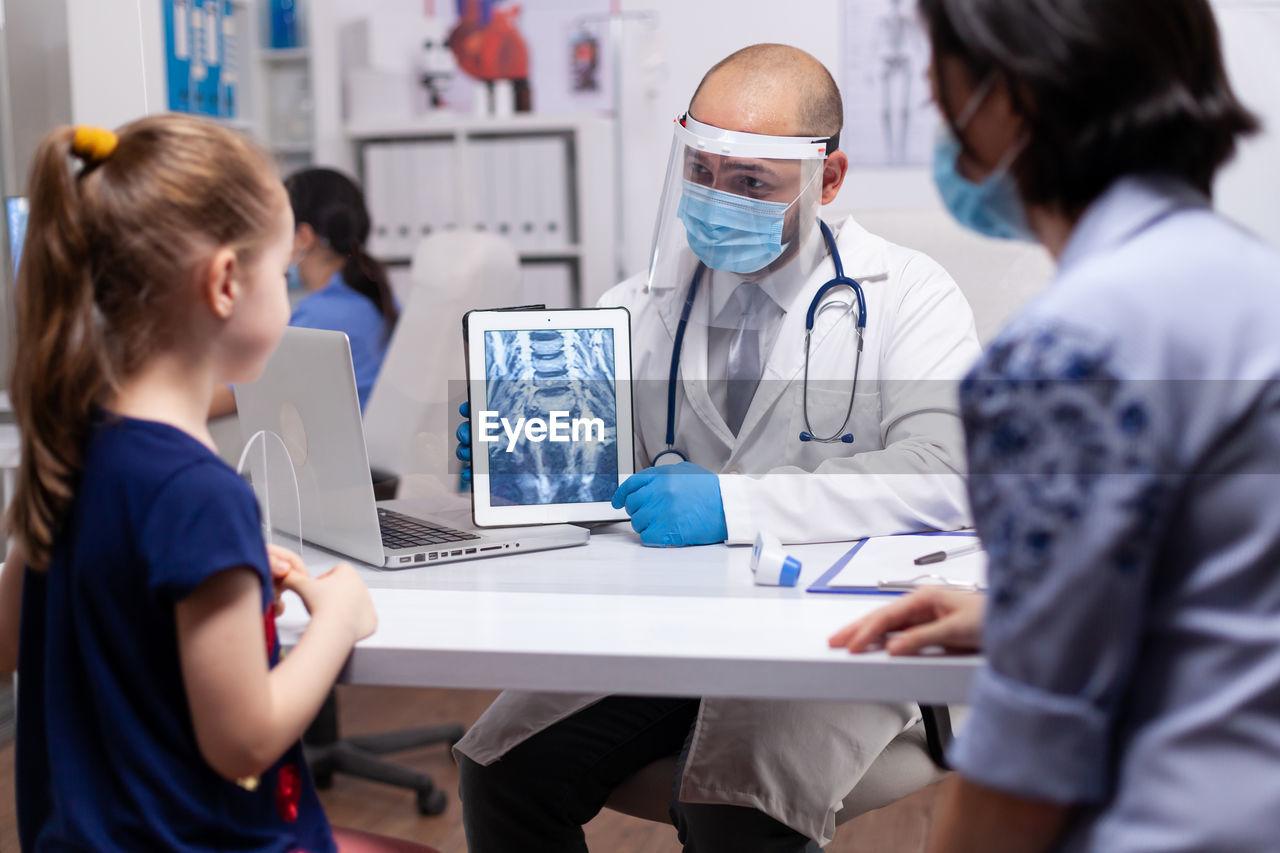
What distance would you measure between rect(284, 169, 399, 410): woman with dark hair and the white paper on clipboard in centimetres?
163

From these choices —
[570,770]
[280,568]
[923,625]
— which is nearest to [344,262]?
[570,770]

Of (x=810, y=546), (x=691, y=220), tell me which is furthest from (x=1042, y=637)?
(x=691, y=220)

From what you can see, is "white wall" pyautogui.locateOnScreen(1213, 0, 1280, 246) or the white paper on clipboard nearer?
the white paper on clipboard

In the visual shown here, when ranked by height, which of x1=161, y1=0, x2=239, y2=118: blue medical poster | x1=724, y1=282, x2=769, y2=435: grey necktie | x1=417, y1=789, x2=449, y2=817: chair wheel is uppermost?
x1=161, y1=0, x2=239, y2=118: blue medical poster

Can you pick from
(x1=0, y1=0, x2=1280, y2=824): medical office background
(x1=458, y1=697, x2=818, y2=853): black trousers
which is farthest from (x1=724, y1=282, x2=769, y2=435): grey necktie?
(x1=0, y1=0, x2=1280, y2=824): medical office background

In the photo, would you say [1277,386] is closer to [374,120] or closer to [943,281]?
[943,281]

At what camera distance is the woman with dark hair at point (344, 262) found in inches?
100

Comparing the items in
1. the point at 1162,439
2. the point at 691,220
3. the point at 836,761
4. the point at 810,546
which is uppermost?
the point at 691,220

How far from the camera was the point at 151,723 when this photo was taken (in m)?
0.75

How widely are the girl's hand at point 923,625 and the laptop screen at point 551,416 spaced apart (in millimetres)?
512

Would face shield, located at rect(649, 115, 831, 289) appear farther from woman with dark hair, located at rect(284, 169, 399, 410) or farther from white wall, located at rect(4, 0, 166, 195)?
woman with dark hair, located at rect(284, 169, 399, 410)

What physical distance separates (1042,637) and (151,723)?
1.86 feet

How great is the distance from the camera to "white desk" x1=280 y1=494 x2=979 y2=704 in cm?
81

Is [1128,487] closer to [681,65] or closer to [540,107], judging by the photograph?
[681,65]
